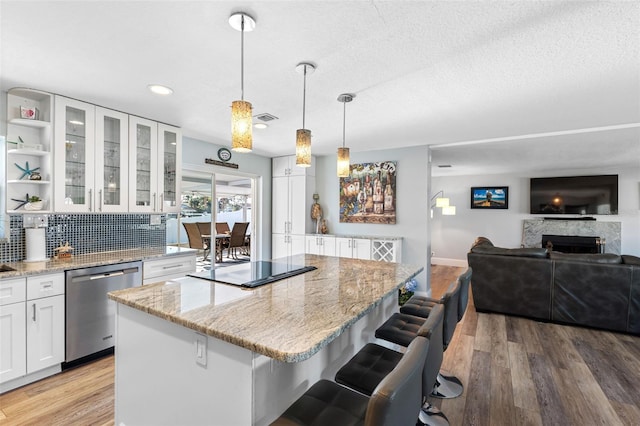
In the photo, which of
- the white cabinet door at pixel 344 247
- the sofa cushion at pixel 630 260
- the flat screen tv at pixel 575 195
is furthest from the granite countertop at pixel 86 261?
the flat screen tv at pixel 575 195

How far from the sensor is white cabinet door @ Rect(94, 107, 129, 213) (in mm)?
2914

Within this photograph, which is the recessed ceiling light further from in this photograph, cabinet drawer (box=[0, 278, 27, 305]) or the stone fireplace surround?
the stone fireplace surround

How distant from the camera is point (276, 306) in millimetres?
1434

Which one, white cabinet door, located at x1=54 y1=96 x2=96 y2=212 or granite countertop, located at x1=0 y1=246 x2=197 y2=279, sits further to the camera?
white cabinet door, located at x1=54 y1=96 x2=96 y2=212

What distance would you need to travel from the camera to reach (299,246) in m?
5.28

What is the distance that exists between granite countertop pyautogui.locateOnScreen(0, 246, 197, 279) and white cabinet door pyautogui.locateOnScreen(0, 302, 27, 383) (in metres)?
0.24

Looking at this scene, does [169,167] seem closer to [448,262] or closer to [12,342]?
[12,342]

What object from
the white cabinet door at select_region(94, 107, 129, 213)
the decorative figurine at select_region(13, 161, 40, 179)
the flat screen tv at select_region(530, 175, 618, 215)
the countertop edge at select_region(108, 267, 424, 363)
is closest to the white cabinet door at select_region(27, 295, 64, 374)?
the white cabinet door at select_region(94, 107, 129, 213)

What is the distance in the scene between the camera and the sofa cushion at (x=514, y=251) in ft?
12.2

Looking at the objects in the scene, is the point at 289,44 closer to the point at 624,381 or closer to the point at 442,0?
the point at 442,0

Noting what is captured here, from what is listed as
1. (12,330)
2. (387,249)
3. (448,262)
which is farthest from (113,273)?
(448,262)

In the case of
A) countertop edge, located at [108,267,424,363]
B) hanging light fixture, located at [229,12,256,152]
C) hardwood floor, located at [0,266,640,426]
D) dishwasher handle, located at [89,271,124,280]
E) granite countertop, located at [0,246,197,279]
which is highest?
hanging light fixture, located at [229,12,256,152]

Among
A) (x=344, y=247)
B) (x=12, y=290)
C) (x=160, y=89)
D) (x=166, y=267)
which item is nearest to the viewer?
(x=12, y=290)

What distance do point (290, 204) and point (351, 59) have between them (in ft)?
11.7
